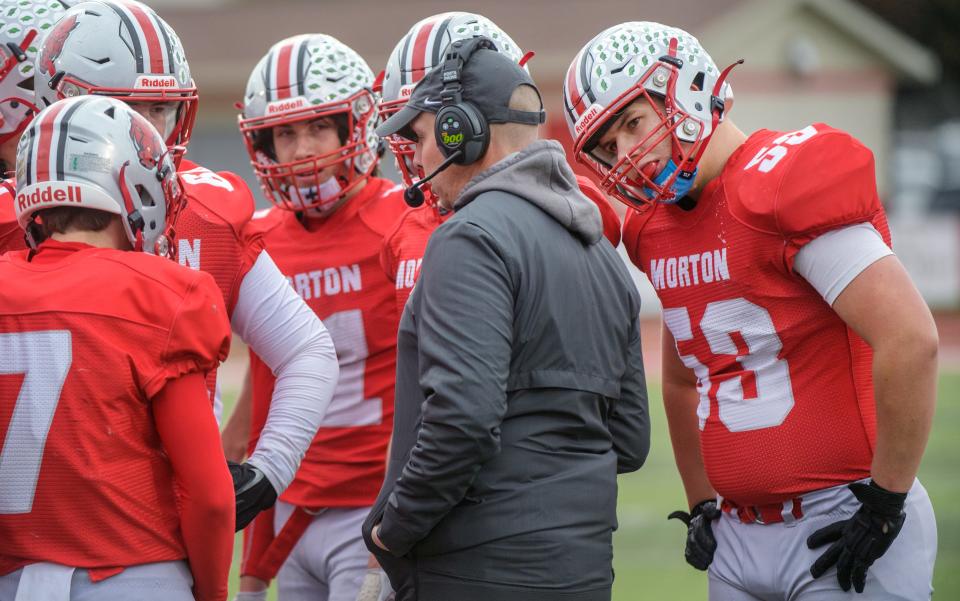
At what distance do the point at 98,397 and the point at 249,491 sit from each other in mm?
558

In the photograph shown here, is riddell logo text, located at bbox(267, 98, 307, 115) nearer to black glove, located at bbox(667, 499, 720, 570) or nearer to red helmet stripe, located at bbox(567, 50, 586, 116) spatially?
red helmet stripe, located at bbox(567, 50, 586, 116)

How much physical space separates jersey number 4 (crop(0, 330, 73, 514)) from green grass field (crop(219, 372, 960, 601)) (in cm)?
421

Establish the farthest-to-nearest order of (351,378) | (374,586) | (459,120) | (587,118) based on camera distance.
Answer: (351,378) < (374,586) < (587,118) < (459,120)

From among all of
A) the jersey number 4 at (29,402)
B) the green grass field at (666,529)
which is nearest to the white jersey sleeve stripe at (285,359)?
the jersey number 4 at (29,402)

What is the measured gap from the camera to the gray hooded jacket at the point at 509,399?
8.54 feet

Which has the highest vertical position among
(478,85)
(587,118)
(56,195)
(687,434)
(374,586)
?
(478,85)

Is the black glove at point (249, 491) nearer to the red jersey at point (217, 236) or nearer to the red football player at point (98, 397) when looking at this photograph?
the red football player at point (98, 397)

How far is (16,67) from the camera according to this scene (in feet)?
11.5

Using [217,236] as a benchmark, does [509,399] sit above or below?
below

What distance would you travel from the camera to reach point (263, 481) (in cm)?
297

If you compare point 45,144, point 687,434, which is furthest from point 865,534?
point 45,144

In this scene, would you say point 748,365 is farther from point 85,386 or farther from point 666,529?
point 666,529

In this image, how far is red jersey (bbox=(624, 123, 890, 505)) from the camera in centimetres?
304

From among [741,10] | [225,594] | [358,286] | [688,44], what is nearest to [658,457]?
[358,286]
